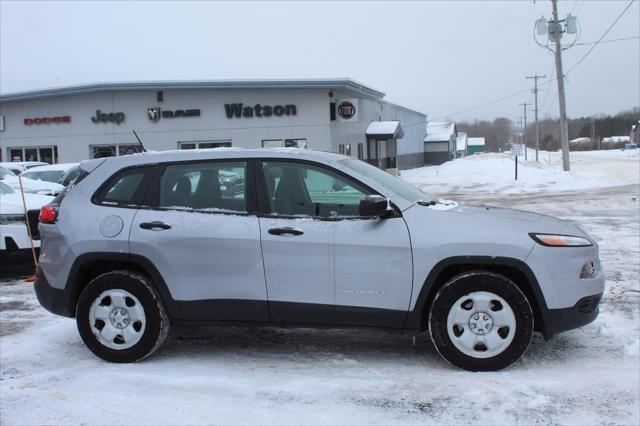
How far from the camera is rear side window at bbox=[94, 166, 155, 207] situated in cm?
496

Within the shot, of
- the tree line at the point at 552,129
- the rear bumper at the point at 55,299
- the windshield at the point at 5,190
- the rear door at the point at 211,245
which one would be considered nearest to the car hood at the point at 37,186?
the windshield at the point at 5,190

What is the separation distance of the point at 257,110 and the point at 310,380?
25774mm

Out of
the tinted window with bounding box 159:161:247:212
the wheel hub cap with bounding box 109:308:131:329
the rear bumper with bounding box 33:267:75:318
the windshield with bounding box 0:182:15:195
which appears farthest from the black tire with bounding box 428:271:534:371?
the windshield with bounding box 0:182:15:195

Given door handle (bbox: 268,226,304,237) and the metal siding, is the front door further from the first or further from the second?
the metal siding

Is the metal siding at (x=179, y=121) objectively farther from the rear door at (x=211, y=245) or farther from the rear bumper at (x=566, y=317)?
the rear bumper at (x=566, y=317)

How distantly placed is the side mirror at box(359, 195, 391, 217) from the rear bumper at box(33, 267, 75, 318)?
2.52 m

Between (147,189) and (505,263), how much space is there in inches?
113

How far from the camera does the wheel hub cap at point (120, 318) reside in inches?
189

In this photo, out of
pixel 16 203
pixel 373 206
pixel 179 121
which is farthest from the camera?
pixel 179 121

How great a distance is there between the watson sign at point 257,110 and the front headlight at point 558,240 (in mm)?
25358

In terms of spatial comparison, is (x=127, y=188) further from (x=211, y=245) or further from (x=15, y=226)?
(x=15, y=226)

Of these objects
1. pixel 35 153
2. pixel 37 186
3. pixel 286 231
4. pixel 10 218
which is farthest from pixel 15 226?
pixel 35 153

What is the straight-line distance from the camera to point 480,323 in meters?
4.45

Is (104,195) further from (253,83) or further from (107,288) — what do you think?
(253,83)
